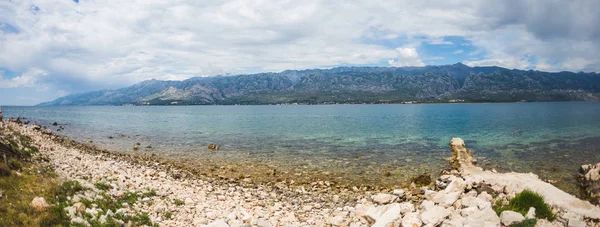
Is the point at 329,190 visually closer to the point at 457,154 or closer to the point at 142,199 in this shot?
the point at 142,199

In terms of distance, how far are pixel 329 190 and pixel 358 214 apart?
679cm

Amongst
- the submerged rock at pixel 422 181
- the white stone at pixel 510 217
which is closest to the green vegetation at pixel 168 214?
the white stone at pixel 510 217

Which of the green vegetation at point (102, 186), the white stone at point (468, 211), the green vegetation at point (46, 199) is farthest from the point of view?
the green vegetation at point (102, 186)

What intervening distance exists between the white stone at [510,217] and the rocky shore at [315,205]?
3 cm

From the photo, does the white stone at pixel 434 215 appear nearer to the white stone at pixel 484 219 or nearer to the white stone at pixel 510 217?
the white stone at pixel 484 219

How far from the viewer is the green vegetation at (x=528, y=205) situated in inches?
508

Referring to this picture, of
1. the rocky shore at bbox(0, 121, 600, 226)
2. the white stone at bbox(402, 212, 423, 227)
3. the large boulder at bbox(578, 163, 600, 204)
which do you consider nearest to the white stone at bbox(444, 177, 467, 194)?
the rocky shore at bbox(0, 121, 600, 226)

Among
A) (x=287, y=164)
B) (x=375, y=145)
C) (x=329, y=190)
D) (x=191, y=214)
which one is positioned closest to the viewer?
(x=191, y=214)

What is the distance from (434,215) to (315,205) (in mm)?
7908

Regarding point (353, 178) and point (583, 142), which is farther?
point (583, 142)

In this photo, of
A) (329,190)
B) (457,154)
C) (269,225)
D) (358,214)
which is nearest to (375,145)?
(457,154)

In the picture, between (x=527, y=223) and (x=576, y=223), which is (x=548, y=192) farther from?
(x=527, y=223)

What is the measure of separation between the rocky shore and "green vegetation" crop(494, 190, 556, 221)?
2.0 inches

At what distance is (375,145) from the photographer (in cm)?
4878
